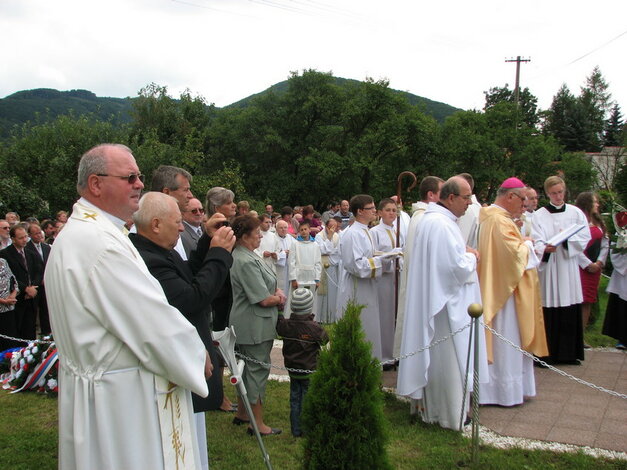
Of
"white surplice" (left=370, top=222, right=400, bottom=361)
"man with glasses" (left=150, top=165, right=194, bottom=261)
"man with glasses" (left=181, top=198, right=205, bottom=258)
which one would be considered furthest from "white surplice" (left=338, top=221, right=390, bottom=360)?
"man with glasses" (left=150, top=165, right=194, bottom=261)

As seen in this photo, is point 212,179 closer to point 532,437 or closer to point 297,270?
point 297,270

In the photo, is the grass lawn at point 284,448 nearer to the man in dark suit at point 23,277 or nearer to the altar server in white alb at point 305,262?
the man in dark suit at point 23,277

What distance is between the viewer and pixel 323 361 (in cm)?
328

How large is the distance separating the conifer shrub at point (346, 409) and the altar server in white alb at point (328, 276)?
26.2 feet

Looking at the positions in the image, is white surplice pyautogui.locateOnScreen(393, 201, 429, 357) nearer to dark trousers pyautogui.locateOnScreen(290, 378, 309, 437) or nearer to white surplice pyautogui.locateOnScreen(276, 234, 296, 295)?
dark trousers pyautogui.locateOnScreen(290, 378, 309, 437)

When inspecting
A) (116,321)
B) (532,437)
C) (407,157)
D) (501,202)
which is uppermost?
(407,157)

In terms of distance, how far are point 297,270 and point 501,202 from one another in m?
4.93

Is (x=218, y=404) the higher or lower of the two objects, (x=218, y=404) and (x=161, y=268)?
the lower

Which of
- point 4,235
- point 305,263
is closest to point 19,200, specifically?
point 4,235

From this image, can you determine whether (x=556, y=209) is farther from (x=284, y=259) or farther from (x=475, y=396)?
(x=284, y=259)

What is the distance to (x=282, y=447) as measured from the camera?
483cm

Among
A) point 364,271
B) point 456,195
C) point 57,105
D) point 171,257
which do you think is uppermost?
point 57,105

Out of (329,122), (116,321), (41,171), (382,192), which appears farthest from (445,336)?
(329,122)

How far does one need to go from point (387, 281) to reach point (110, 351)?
5.56 meters
